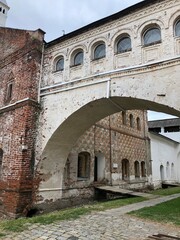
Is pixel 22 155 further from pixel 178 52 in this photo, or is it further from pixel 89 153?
pixel 178 52

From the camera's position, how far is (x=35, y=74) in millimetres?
9055

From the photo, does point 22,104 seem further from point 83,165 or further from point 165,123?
point 165,123

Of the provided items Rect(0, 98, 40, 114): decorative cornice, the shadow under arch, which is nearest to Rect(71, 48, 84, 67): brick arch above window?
the shadow under arch

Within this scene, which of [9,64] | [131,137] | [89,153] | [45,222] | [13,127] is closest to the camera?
[45,222]

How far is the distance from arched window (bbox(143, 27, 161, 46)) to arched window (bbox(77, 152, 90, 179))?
21.6 ft

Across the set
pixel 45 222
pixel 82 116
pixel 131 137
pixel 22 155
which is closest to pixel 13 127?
pixel 22 155

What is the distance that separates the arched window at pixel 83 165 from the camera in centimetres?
1156

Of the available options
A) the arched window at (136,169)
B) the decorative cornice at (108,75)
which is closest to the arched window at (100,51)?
the decorative cornice at (108,75)

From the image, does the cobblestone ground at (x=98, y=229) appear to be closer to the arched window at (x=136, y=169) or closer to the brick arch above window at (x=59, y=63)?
the brick arch above window at (x=59, y=63)

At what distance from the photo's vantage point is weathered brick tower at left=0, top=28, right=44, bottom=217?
7973 mm

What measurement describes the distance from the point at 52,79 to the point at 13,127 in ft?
7.78

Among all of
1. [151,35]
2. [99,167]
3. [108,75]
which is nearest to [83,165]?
[99,167]

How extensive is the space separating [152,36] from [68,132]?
432 cm

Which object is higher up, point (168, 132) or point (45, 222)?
point (168, 132)
